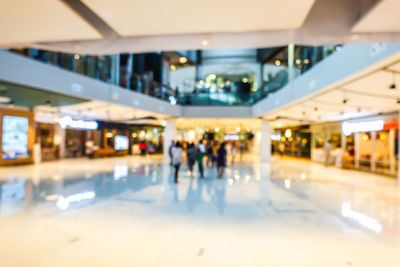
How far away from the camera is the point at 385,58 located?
481 centimetres

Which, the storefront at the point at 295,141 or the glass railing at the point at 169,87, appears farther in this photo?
the storefront at the point at 295,141


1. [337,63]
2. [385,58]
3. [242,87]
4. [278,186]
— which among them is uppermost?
[242,87]

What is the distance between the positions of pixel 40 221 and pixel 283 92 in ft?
34.0

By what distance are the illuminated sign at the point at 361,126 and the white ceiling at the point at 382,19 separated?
42.4ft

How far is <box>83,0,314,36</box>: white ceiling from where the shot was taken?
2.07 metres

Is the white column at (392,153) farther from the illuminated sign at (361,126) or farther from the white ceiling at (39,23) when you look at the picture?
the white ceiling at (39,23)

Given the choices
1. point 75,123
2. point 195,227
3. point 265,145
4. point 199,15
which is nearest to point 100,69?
point 75,123

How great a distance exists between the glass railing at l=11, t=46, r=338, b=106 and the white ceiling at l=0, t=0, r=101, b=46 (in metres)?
5.81

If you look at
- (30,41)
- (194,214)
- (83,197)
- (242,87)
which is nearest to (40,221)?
(83,197)

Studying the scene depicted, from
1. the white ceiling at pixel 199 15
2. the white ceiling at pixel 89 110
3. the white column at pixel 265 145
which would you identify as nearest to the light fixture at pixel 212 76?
the white column at pixel 265 145

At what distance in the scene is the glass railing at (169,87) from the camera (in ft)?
28.6

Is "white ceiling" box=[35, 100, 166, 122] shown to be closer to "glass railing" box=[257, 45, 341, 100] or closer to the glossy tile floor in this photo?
the glossy tile floor

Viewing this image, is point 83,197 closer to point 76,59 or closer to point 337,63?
point 76,59

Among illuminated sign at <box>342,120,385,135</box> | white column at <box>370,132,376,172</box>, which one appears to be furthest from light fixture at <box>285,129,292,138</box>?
white column at <box>370,132,376,172</box>
